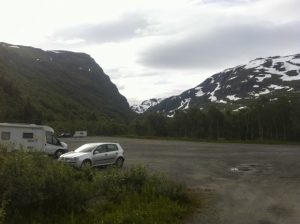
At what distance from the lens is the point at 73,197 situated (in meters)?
17.5

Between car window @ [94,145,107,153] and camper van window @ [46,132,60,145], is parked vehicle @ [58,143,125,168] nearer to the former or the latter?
car window @ [94,145,107,153]

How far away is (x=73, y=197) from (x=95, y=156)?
1175 centimetres

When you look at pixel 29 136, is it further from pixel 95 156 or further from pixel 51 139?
pixel 95 156

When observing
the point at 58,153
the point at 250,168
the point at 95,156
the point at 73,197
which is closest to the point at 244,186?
the point at 250,168

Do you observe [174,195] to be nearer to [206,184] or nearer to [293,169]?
[206,184]

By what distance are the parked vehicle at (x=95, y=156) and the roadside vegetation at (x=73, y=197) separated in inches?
340

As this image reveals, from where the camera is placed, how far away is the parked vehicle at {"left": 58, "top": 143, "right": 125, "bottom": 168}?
2852cm

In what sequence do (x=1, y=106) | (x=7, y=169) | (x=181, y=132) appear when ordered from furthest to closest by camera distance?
(x=181, y=132)
(x=1, y=106)
(x=7, y=169)

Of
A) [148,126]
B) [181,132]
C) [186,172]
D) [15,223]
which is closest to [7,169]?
[15,223]

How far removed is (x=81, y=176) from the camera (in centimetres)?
2109

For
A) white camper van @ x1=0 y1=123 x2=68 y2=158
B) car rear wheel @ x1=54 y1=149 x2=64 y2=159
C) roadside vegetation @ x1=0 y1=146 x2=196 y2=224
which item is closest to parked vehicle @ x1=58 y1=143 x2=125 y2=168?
white camper van @ x1=0 y1=123 x2=68 y2=158

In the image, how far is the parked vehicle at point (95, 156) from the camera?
93.6 ft

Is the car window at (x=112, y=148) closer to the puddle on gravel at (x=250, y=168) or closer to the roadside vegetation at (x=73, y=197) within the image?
the puddle on gravel at (x=250, y=168)

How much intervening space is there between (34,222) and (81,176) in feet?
19.9
